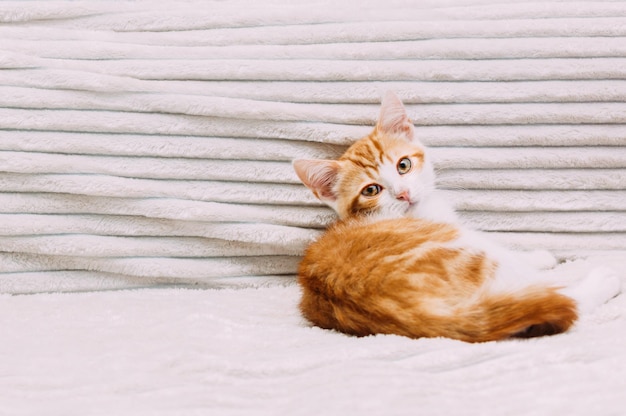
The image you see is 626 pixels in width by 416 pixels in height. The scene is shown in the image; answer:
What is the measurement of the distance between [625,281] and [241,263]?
2.77 ft

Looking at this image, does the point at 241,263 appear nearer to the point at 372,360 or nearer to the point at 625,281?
the point at 372,360

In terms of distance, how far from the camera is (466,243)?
43.3 inches

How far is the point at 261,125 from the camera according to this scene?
1.39 meters

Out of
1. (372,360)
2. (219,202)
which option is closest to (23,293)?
(219,202)

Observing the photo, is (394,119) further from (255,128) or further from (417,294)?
(417,294)

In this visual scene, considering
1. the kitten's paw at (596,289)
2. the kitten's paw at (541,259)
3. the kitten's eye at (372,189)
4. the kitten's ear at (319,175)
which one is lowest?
the kitten's paw at (596,289)

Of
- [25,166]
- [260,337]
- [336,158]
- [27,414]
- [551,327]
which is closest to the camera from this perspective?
[27,414]

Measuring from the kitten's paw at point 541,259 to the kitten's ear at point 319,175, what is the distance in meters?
0.47

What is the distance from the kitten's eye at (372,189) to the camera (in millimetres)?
1388

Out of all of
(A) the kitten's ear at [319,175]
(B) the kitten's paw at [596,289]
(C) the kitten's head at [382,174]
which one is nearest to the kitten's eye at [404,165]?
(C) the kitten's head at [382,174]

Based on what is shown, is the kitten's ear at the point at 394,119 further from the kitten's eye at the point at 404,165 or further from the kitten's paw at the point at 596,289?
the kitten's paw at the point at 596,289

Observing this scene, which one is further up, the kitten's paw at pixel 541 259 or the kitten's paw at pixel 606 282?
the kitten's paw at pixel 541 259

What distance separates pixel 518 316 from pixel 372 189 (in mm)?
541

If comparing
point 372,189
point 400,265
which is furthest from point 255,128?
point 400,265
